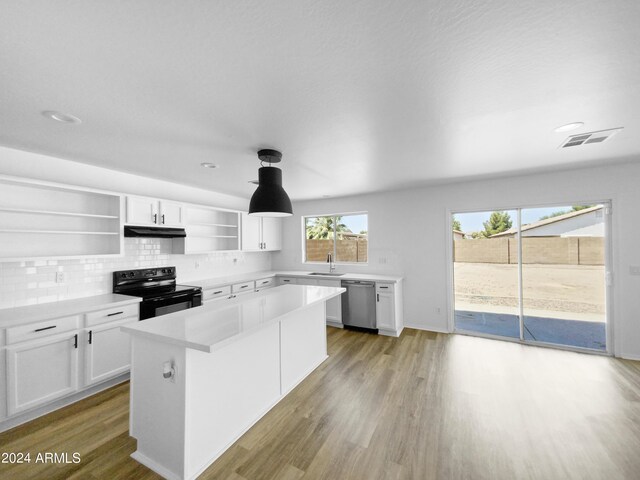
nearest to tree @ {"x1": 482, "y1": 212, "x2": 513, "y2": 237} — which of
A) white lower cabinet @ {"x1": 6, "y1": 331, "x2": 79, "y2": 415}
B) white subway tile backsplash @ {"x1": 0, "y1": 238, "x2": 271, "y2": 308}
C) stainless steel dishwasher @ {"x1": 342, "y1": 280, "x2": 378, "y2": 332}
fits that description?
stainless steel dishwasher @ {"x1": 342, "y1": 280, "x2": 378, "y2": 332}

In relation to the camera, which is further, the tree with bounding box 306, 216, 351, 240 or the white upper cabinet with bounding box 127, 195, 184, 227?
the tree with bounding box 306, 216, 351, 240

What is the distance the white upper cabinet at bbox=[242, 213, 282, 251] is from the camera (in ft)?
16.8

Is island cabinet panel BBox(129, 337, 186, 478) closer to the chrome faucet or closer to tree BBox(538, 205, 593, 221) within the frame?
the chrome faucet

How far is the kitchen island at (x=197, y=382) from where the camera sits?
172 cm

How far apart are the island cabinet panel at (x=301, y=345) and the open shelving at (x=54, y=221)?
7.52 feet

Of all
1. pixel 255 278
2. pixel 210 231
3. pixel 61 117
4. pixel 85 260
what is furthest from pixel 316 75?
pixel 255 278

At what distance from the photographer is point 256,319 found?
205 cm

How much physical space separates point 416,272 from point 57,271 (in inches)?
191

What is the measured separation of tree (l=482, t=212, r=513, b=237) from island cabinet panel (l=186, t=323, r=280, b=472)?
11.9 ft

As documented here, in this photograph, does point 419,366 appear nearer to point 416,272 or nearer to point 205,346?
point 416,272

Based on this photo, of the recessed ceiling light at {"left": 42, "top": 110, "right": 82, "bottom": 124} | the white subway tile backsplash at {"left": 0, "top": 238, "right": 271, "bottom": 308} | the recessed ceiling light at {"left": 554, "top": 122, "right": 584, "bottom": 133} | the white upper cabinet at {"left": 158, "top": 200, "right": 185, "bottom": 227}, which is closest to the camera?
the recessed ceiling light at {"left": 42, "top": 110, "right": 82, "bottom": 124}

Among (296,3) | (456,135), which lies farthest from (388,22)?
(456,135)

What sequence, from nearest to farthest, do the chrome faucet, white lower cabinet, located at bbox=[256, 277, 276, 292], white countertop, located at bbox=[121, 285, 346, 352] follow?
white countertop, located at bbox=[121, 285, 346, 352], white lower cabinet, located at bbox=[256, 277, 276, 292], the chrome faucet

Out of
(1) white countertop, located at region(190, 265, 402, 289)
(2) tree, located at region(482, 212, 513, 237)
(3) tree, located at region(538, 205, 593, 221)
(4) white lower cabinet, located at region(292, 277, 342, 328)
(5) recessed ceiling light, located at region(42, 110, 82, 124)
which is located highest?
(5) recessed ceiling light, located at region(42, 110, 82, 124)
